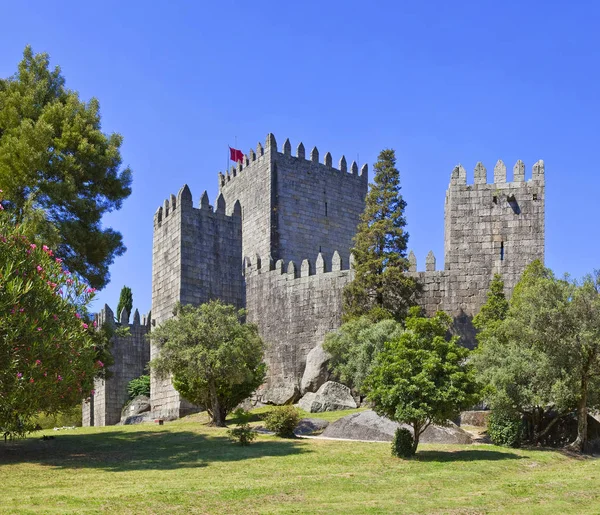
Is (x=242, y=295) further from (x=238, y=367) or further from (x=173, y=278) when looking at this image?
(x=238, y=367)

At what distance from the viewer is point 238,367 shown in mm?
25141

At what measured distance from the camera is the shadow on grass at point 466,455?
19.3 m

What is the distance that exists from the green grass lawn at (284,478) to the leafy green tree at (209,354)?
270cm

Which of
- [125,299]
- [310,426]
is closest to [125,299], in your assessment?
[125,299]

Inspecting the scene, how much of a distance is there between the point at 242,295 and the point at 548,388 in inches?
651

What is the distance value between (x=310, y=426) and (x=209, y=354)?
3905 millimetres

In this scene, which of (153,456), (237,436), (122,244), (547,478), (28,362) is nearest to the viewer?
(28,362)

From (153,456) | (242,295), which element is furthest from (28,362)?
(242,295)

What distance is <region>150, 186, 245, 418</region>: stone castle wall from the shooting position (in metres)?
32.6

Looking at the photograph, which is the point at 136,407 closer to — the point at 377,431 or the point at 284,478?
the point at 377,431

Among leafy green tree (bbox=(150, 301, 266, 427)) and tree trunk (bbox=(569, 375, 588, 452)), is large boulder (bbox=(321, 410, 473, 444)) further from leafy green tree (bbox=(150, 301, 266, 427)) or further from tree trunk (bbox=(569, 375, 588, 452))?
leafy green tree (bbox=(150, 301, 266, 427))

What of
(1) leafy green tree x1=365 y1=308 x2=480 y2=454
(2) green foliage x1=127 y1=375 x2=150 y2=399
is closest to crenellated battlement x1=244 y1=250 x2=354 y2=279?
(2) green foliage x1=127 y1=375 x2=150 y2=399

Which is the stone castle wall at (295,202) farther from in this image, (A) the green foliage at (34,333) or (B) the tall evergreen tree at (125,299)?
(A) the green foliage at (34,333)

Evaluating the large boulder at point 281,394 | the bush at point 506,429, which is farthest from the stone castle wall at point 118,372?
the bush at point 506,429
